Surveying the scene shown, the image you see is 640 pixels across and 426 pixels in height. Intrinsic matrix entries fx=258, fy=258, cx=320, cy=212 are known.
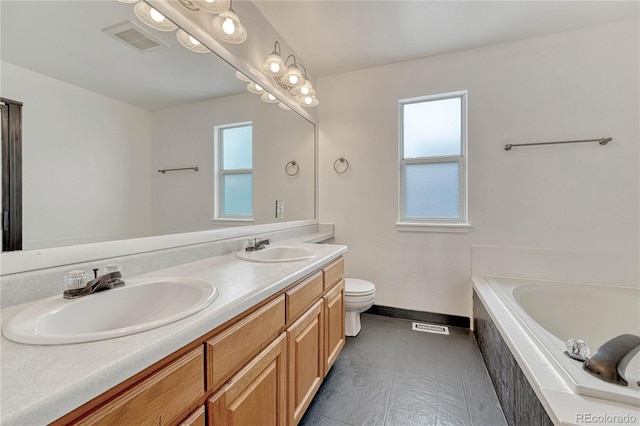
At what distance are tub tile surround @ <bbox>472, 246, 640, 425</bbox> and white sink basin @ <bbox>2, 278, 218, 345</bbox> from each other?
46.0 inches

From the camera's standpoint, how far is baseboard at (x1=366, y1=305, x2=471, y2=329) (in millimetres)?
2281

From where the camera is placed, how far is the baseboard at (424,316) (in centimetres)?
228

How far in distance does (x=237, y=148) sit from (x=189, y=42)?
60 cm

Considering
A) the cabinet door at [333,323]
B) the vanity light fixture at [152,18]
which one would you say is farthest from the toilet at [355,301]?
the vanity light fixture at [152,18]

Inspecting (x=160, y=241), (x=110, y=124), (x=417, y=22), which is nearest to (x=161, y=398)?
(x=160, y=241)

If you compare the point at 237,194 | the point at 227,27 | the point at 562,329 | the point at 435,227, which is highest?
the point at 227,27

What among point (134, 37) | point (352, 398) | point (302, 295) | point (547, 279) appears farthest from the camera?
point (547, 279)

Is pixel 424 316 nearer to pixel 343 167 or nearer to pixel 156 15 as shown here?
pixel 343 167

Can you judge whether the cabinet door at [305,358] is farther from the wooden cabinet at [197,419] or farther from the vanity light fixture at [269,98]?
the vanity light fixture at [269,98]

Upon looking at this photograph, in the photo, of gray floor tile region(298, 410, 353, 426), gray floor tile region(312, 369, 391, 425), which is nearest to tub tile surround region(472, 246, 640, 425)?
gray floor tile region(312, 369, 391, 425)

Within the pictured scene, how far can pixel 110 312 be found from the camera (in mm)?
801

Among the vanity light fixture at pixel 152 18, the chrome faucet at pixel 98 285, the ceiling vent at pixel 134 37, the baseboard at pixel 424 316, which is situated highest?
the vanity light fixture at pixel 152 18

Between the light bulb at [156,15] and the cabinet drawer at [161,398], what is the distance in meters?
1.35

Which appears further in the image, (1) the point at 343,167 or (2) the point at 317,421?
(1) the point at 343,167
